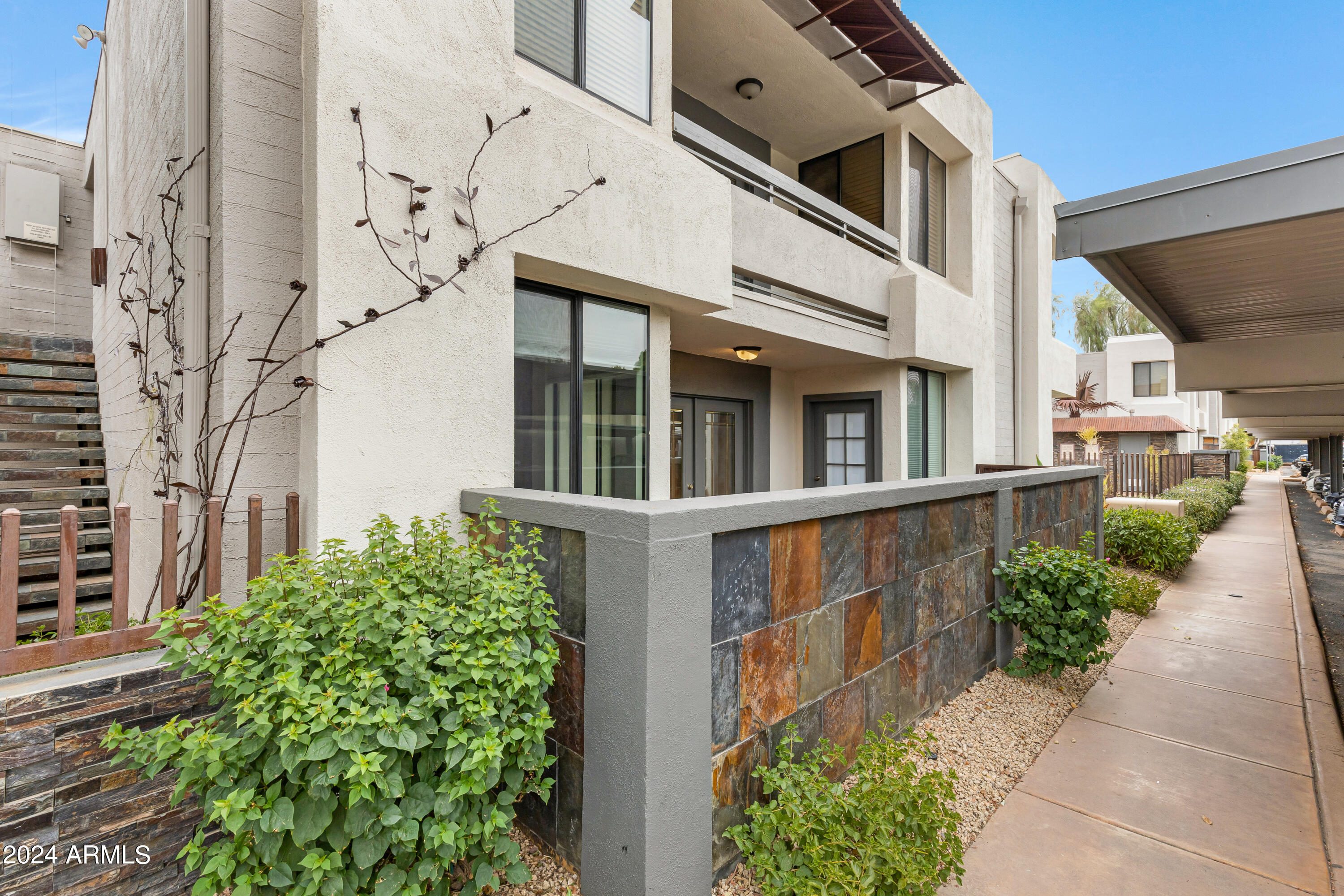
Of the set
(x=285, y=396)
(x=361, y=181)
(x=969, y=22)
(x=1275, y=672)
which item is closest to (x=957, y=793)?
(x=1275, y=672)

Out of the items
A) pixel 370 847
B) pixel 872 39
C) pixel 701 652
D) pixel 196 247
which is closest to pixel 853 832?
pixel 701 652

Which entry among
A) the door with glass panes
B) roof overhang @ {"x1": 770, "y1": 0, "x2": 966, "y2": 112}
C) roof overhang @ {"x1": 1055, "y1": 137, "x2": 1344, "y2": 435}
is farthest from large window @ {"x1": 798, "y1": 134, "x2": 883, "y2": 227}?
roof overhang @ {"x1": 1055, "y1": 137, "x2": 1344, "y2": 435}

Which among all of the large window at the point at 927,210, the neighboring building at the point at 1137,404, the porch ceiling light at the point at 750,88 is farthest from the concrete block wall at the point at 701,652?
the neighboring building at the point at 1137,404

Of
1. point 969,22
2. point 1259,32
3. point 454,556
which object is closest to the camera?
point 454,556

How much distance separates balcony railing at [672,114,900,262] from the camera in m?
5.20

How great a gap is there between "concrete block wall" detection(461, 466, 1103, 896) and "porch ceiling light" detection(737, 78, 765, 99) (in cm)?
555

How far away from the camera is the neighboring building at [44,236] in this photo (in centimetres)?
764

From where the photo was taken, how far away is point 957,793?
314cm

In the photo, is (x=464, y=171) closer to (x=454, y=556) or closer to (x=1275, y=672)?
(x=454, y=556)

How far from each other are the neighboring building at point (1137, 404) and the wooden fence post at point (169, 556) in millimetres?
27914

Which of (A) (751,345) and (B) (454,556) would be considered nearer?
(B) (454,556)

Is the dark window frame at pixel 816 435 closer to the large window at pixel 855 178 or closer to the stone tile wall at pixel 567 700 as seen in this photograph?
the large window at pixel 855 178

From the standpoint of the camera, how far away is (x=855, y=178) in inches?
334

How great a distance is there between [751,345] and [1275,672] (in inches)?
212
